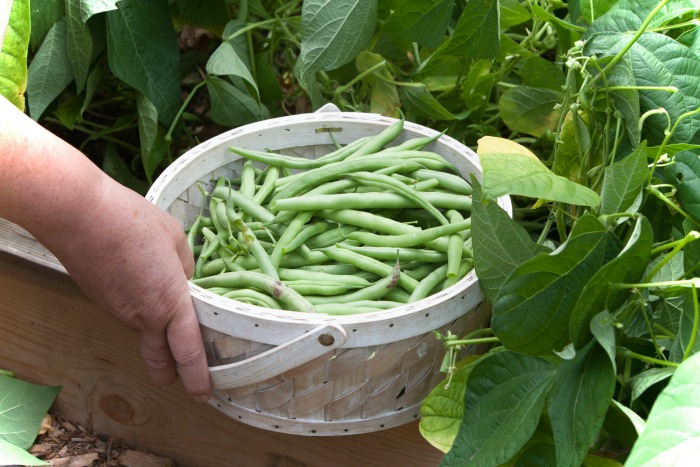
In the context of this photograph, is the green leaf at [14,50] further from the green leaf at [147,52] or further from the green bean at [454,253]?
the green bean at [454,253]

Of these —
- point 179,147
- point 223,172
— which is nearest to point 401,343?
point 223,172

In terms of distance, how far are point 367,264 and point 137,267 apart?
0.88 ft

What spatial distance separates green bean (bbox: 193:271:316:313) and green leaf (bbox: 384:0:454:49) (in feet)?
1.33

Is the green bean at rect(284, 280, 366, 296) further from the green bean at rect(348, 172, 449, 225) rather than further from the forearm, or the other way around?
the forearm

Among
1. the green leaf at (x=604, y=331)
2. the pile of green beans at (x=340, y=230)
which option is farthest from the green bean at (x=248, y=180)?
the green leaf at (x=604, y=331)

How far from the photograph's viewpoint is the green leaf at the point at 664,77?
809mm

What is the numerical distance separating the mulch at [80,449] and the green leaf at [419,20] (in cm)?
72

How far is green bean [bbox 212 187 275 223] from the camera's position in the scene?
1040 millimetres

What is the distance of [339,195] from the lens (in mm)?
1014

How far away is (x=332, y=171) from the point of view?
1.06 metres

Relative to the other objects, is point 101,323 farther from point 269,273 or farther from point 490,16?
point 490,16

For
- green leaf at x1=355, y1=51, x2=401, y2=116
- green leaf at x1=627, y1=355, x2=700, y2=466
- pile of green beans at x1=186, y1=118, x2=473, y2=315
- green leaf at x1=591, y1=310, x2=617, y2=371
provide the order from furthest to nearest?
green leaf at x1=355, y1=51, x2=401, y2=116
pile of green beans at x1=186, y1=118, x2=473, y2=315
green leaf at x1=591, y1=310, x2=617, y2=371
green leaf at x1=627, y1=355, x2=700, y2=466

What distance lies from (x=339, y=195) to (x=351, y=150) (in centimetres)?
13

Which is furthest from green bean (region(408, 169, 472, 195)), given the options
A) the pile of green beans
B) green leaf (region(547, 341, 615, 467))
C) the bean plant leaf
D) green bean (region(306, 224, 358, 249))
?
green leaf (region(547, 341, 615, 467))
